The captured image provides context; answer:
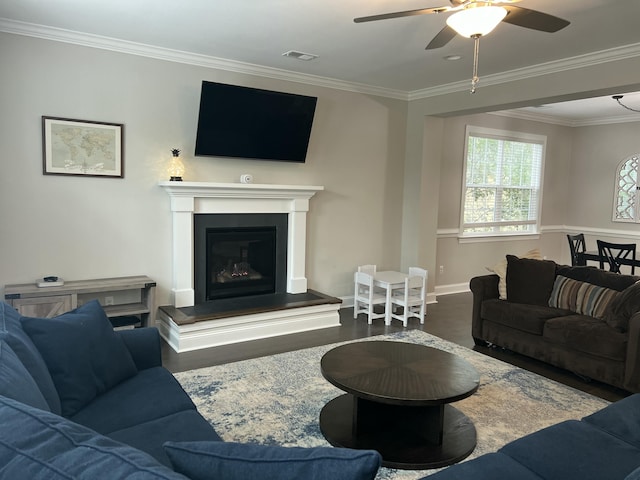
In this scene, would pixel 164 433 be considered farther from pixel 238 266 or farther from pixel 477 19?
pixel 238 266

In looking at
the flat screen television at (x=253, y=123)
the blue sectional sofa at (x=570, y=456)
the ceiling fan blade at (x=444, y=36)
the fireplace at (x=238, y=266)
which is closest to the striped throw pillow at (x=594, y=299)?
the blue sectional sofa at (x=570, y=456)

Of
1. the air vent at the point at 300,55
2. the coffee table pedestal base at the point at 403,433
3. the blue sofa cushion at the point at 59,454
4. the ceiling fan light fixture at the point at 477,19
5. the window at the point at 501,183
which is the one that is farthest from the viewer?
the window at the point at 501,183

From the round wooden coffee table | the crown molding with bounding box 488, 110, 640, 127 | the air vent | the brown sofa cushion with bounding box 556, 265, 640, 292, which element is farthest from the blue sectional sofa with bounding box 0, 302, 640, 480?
the crown molding with bounding box 488, 110, 640, 127

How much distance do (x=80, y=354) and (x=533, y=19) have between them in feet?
9.49

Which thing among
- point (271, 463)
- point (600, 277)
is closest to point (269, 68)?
point (600, 277)

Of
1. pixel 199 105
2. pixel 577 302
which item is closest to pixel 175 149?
pixel 199 105

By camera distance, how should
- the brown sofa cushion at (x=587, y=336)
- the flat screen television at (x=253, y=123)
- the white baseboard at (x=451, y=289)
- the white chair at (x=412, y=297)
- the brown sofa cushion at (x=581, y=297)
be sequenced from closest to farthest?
the brown sofa cushion at (x=587, y=336), the brown sofa cushion at (x=581, y=297), the flat screen television at (x=253, y=123), the white chair at (x=412, y=297), the white baseboard at (x=451, y=289)

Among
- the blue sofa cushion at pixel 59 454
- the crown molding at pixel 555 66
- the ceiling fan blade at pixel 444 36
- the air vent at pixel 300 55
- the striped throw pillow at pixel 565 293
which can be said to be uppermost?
the air vent at pixel 300 55

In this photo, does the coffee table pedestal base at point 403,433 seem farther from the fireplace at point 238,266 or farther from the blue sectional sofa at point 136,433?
the fireplace at point 238,266

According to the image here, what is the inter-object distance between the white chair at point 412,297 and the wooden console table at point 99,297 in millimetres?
2645

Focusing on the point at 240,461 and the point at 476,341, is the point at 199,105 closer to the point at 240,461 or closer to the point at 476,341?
the point at 476,341

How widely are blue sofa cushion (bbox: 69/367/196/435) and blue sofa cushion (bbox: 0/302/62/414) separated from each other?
0.54ft

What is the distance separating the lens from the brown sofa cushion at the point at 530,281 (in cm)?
446

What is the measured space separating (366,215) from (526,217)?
349 centimetres
